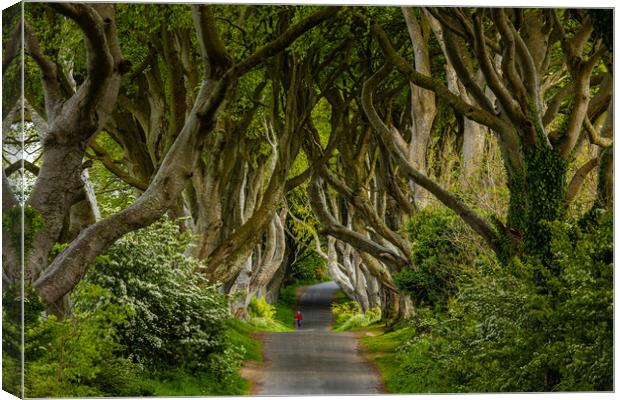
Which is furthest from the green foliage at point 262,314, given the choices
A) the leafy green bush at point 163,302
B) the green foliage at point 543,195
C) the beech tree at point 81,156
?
the beech tree at point 81,156

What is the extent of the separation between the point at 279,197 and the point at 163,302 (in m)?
4.84

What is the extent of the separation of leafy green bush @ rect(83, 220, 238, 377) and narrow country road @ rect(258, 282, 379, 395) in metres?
0.90

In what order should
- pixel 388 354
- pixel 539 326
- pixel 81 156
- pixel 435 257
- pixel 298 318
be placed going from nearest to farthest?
pixel 81 156
pixel 539 326
pixel 388 354
pixel 435 257
pixel 298 318

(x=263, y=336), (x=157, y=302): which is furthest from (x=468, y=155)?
(x=157, y=302)

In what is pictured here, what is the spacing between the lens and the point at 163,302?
57.6 ft

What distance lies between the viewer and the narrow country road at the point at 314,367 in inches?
646

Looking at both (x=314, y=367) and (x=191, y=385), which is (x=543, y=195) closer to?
(x=314, y=367)

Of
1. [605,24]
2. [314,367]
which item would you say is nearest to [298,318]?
[314,367]

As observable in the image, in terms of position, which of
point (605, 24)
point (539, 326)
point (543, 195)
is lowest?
point (539, 326)

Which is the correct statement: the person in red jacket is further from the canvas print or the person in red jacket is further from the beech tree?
the beech tree

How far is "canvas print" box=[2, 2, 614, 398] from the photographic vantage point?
1324 centimetres

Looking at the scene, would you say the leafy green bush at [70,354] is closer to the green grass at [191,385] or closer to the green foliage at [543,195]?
the green grass at [191,385]

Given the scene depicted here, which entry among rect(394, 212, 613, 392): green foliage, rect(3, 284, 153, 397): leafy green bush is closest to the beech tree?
rect(3, 284, 153, 397): leafy green bush

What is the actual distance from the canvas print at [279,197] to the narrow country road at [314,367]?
0.07 m
